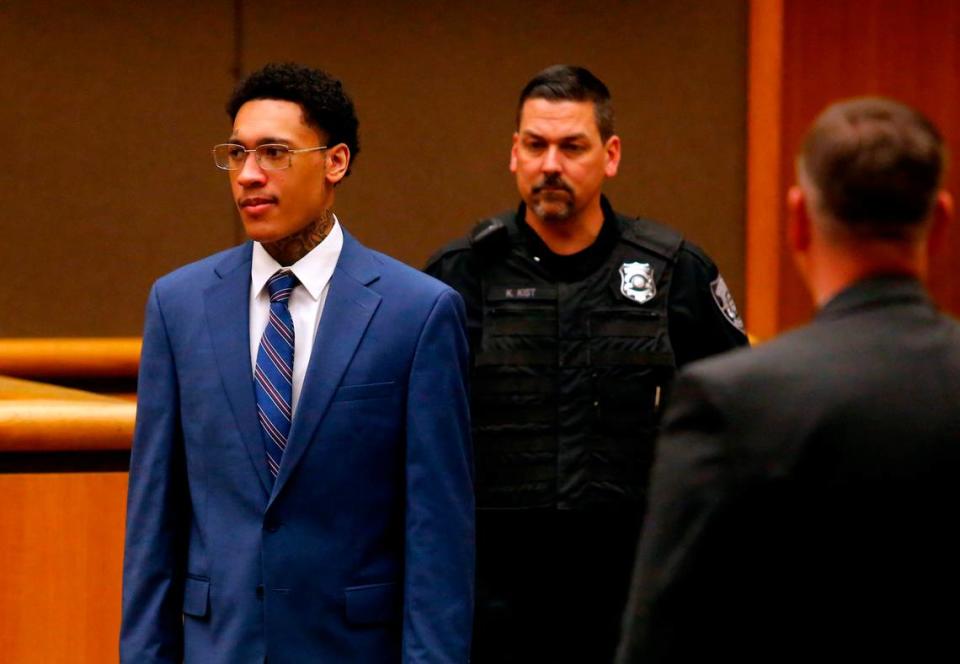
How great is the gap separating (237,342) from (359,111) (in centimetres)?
318

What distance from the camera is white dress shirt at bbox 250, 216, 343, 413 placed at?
8.26ft

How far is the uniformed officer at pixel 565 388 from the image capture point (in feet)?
10.4

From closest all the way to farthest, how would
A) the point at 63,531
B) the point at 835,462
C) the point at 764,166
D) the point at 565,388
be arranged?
1. the point at 835,462
2. the point at 63,531
3. the point at 565,388
4. the point at 764,166

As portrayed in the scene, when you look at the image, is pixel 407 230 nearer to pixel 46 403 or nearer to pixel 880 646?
pixel 46 403

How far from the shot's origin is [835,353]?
4.83 ft

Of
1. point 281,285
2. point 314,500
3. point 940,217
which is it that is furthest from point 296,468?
point 940,217

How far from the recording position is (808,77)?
5562mm

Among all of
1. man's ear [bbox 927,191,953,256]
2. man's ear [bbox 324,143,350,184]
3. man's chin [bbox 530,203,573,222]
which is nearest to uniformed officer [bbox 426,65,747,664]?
man's chin [bbox 530,203,573,222]

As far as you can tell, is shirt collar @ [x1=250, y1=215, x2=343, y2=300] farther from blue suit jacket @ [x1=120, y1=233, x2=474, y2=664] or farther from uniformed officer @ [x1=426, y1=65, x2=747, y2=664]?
uniformed officer @ [x1=426, y1=65, x2=747, y2=664]

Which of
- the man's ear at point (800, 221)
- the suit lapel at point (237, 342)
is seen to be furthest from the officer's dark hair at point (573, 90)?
the man's ear at point (800, 221)

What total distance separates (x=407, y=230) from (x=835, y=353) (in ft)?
13.7

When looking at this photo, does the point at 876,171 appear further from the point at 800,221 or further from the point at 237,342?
the point at 237,342

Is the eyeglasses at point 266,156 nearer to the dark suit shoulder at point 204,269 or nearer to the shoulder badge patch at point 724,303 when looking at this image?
the dark suit shoulder at point 204,269

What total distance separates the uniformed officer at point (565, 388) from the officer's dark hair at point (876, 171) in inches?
66.3
